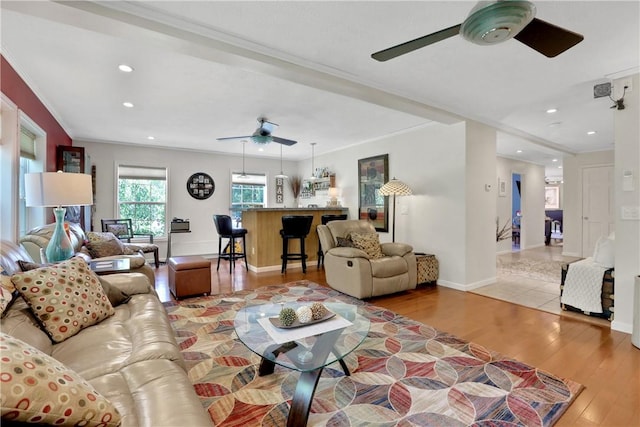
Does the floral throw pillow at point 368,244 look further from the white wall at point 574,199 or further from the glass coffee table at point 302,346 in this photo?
the white wall at point 574,199

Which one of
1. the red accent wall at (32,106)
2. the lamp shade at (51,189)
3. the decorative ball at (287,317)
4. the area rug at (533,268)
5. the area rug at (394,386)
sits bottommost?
the area rug at (394,386)

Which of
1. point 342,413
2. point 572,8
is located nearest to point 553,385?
point 342,413

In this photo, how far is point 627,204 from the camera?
291 cm

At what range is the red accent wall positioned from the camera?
267cm

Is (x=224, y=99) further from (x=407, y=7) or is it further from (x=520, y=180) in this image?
(x=520, y=180)

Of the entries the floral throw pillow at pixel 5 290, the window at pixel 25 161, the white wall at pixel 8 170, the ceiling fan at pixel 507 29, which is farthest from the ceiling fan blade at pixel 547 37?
the window at pixel 25 161

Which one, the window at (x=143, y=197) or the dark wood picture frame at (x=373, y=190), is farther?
the window at (x=143, y=197)

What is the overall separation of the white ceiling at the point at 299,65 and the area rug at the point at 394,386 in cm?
237

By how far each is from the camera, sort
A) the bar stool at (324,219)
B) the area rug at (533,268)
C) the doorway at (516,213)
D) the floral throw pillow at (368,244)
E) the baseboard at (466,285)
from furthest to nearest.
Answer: the doorway at (516,213)
the bar stool at (324,219)
the area rug at (533,268)
the baseboard at (466,285)
the floral throw pillow at (368,244)

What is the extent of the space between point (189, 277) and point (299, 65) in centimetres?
273

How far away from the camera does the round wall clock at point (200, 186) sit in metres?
6.94

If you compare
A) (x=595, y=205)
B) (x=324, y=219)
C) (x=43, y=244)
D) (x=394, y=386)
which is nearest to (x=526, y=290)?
(x=394, y=386)

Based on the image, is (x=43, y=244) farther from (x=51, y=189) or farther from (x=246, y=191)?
(x=246, y=191)

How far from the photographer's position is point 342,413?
1.71 meters
